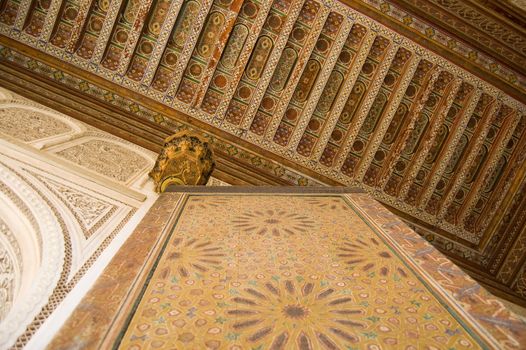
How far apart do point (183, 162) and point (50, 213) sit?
40.9 inches

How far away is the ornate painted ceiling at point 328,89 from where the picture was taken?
3.85 meters

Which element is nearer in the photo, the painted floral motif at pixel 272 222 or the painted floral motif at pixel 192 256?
the painted floral motif at pixel 192 256

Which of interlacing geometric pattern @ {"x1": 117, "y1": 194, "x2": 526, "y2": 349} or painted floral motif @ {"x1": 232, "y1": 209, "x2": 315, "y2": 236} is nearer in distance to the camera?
interlacing geometric pattern @ {"x1": 117, "y1": 194, "x2": 526, "y2": 349}

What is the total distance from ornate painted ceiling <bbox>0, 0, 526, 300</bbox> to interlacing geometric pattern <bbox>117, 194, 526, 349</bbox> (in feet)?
7.97

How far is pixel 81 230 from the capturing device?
59.9 inches

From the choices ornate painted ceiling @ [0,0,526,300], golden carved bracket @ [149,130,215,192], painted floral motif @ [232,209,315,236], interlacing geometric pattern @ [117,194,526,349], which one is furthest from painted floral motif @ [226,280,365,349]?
ornate painted ceiling @ [0,0,526,300]

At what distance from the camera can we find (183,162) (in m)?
2.53

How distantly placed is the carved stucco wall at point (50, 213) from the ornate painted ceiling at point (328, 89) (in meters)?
1.28

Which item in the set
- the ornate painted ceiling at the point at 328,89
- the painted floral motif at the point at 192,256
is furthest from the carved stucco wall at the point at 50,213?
the ornate painted ceiling at the point at 328,89

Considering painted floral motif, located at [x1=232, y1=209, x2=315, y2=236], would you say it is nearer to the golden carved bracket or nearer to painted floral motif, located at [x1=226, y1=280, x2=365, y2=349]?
painted floral motif, located at [x1=226, y1=280, x2=365, y2=349]

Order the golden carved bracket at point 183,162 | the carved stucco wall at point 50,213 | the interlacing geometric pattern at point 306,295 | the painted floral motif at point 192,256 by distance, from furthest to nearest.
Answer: the golden carved bracket at point 183,162 < the painted floral motif at point 192,256 < the carved stucco wall at point 50,213 < the interlacing geometric pattern at point 306,295

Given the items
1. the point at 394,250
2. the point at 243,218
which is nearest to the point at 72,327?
the point at 243,218

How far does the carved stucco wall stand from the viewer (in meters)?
1.13

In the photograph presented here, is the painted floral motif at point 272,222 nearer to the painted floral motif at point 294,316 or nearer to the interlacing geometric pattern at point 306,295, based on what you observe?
the interlacing geometric pattern at point 306,295
